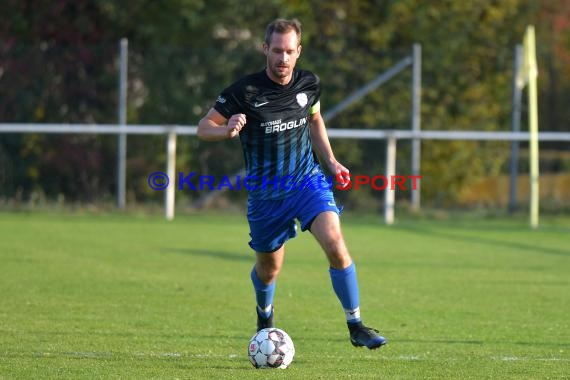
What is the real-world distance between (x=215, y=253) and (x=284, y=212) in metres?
6.48

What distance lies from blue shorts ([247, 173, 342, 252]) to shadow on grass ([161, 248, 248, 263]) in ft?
18.6

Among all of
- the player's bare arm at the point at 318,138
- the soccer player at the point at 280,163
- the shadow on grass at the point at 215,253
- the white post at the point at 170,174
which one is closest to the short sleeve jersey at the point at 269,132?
the soccer player at the point at 280,163

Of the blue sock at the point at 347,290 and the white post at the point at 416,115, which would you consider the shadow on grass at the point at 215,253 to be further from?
the white post at the point at 416,115

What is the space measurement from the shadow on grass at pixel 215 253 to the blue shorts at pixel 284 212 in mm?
5660

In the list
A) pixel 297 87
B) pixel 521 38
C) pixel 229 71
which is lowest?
pixel 297 87

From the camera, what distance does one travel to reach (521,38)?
27.9m

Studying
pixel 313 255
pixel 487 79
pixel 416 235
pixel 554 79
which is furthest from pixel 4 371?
pixel 554 79

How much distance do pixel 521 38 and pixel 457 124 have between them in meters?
7.84

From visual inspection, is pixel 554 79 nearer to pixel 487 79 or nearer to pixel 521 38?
pixel 521 38

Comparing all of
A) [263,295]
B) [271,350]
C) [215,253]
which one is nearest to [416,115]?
[215,253]

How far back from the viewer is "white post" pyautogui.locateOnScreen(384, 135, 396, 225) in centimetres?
1817

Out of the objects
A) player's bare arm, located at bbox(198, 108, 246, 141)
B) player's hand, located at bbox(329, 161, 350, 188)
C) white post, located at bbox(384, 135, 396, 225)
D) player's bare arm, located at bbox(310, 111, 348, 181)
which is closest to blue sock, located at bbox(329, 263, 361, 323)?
player's hand, located at bbox(329, 161, 350, 188)

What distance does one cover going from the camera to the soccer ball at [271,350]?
21.0ft

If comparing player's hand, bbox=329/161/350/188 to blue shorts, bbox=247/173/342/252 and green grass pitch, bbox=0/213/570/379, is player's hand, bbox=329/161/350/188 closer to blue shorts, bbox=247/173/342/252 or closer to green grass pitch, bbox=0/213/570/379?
blue shorts, bbox=247/173/342/252
